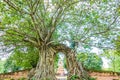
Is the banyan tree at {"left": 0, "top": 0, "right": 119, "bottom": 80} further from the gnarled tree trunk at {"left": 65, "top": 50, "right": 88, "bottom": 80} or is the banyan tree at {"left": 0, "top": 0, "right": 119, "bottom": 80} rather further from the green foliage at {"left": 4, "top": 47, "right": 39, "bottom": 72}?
the green foliage at {"left": 4, "top": 47, "right": 39, "bottom": 72}

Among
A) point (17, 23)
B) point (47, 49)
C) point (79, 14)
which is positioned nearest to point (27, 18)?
point (17, 23)

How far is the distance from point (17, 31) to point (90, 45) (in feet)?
11.1

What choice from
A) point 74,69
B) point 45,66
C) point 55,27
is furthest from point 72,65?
point 55,27

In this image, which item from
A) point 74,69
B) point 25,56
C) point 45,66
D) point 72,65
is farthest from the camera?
point 25,56

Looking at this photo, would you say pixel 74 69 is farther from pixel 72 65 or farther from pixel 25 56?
pixel 25 56

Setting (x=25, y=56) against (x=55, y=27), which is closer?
(x=55, y=27)

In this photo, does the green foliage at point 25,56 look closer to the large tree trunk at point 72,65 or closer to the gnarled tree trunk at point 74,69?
the large tree trunk at point 72,65

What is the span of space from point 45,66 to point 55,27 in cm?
178

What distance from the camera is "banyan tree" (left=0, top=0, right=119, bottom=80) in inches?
387

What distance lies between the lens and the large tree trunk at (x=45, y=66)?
1034 cm

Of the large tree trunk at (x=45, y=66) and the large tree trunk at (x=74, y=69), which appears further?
the large tree trunk at (x=74, y=69)

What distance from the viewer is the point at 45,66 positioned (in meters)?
10.6

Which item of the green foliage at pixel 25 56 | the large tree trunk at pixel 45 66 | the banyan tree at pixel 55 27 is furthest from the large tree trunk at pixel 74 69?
the green foliage at pixel 25 56

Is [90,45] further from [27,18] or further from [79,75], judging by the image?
[27,18]
